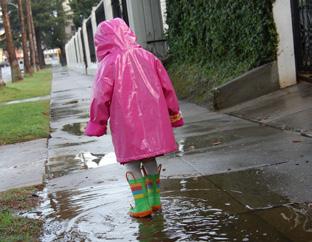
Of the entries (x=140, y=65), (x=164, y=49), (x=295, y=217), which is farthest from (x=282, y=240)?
(x=164, y=49)

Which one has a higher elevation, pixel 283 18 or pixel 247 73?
pixel 283 18

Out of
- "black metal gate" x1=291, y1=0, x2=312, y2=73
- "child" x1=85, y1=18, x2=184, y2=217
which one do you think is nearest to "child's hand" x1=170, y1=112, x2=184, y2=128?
"child" x1=85, y1=18, x2=184, y2=217

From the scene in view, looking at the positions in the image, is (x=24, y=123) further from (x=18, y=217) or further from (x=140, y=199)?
(x=140, y=199)

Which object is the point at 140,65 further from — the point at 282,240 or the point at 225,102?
the point at 225,102

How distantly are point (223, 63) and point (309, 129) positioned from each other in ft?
15.3

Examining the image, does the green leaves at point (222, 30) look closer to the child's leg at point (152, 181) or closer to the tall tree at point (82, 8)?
the child's leg at point (152, 181)

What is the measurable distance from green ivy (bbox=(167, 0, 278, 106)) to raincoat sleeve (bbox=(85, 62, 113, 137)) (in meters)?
5.59

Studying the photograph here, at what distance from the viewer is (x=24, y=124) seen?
11062mm

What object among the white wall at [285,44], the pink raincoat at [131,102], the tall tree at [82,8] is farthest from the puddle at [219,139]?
the tall tree at [82,8]

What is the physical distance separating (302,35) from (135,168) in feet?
19.8

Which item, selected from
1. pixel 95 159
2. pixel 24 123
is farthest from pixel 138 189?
pixel 24 123

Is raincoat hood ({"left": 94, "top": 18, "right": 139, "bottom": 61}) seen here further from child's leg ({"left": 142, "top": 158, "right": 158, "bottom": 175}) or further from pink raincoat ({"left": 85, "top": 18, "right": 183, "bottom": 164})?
child's leg ({"left": 142, "top": 158, "right": 158, "bottom": 175})

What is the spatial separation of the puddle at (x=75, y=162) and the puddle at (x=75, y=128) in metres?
2.01

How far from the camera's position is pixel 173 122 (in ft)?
15.1
